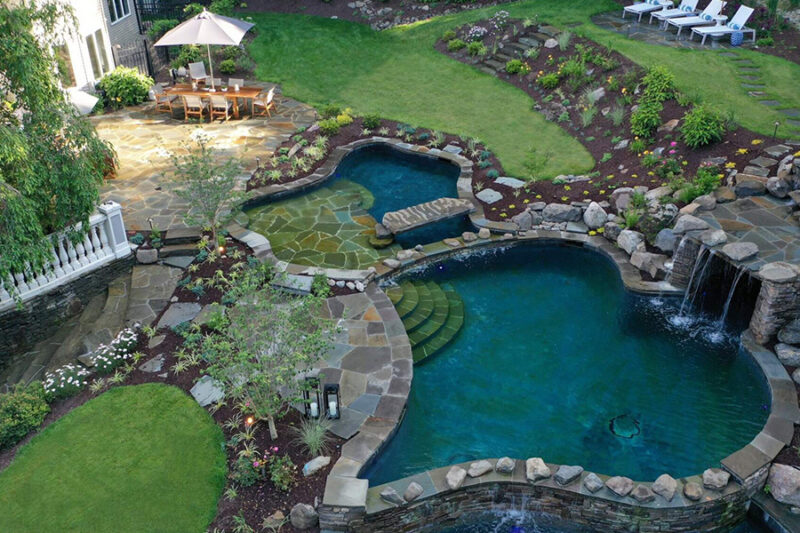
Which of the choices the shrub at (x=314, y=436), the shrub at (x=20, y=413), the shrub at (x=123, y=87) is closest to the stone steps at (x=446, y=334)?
the shrub at (x=314, y=436)

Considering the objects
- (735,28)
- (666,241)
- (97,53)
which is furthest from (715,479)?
(97,53)

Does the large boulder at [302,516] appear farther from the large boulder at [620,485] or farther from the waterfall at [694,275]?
the waterfall at [694,275]

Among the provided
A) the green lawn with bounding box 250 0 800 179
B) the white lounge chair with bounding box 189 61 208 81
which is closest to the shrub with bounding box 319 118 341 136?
the green lawn with bounding box 250 0 800 179

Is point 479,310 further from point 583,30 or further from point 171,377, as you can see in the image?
point 583,30

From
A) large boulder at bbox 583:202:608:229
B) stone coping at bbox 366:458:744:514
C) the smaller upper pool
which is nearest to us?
stone coping at bbox 366:458:744:514

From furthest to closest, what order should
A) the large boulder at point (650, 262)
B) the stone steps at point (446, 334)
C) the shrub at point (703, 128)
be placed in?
the shrub at point (703, 128) → the large boulder at point (650, 262) → the stone steps at point (446, 334)

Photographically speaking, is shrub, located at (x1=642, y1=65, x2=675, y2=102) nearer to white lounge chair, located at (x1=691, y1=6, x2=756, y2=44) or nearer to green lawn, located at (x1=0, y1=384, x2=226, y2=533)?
white lounge chair, located at (x1=691, y1=6, x2=756, y2=44)
